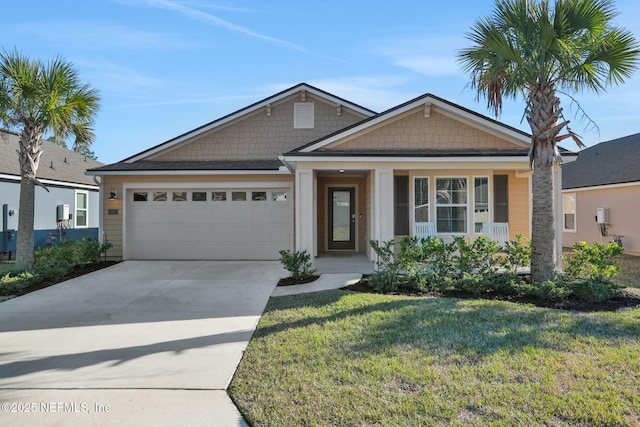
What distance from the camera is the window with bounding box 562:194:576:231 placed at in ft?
55.9

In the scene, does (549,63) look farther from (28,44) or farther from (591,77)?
(28,44)

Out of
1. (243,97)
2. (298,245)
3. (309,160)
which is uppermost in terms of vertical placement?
(243,97)

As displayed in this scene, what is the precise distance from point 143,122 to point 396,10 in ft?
43.4

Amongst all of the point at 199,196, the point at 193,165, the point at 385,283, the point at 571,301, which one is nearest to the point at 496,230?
the point at 571,301

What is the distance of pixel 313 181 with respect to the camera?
9938 millimetres

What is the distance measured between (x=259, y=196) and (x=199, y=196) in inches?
74.3

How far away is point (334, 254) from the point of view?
1253 cm

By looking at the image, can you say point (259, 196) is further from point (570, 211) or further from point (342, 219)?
point (570, 211)

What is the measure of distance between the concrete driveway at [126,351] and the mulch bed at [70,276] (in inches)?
12.0

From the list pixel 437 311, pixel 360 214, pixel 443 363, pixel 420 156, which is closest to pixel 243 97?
pixel 360 214

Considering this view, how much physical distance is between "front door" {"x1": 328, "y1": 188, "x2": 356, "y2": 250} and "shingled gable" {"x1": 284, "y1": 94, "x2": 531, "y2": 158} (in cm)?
364

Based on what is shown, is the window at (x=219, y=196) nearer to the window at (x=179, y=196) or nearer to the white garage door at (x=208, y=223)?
the white garage door at (x=208, y=223)

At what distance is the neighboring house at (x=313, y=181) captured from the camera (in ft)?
31.0

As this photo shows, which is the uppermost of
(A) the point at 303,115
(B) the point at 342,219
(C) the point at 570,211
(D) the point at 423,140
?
(A) the point at 303,115
